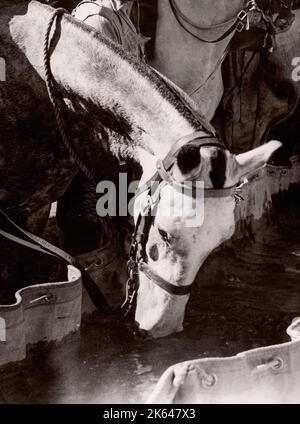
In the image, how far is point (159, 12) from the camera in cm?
519

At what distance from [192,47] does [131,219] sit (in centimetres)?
126

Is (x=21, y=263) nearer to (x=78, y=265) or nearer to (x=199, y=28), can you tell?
(x=78, y=265)

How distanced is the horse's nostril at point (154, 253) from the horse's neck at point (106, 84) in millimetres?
368

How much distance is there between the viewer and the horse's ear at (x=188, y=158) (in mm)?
3359

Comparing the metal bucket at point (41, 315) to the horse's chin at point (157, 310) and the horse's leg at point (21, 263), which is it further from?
the horse's leg at point (21, 263)

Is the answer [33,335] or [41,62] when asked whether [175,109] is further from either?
[33,335]

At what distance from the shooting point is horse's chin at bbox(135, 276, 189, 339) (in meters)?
3.71

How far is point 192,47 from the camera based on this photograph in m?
5.33

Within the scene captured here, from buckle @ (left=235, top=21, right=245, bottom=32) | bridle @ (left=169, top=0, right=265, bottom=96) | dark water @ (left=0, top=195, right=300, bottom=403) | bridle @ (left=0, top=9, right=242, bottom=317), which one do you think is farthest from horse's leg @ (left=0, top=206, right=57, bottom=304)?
buckle @ (left=235, top=21, right=245, bottom=32)

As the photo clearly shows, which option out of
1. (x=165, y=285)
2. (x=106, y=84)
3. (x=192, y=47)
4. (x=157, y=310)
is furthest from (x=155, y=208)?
(x=192, y=47)

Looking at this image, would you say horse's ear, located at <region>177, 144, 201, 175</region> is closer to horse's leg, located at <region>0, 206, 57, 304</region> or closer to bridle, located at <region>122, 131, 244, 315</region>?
bridle, located at <region>122, 131, 244, 315</region>

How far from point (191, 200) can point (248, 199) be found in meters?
2.91

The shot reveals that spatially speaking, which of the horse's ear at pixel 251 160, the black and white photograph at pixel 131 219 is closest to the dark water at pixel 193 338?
the black and white photograph at pixel 131 219
